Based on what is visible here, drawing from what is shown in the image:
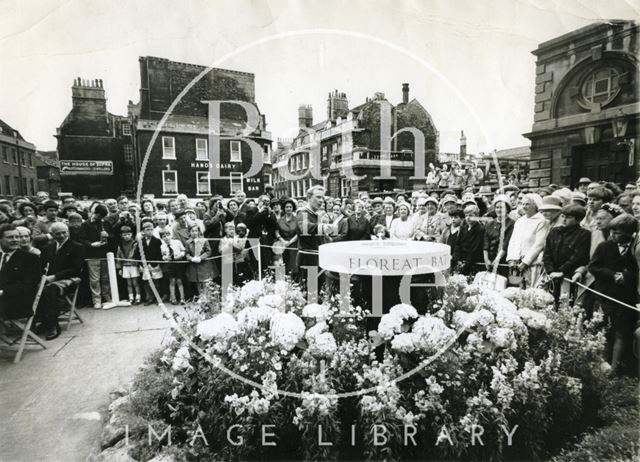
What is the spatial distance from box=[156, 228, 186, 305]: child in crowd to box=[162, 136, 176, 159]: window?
23.0 metres

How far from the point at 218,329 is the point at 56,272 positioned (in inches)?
175

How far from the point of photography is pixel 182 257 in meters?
7.45

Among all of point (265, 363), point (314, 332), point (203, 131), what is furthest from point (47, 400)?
point (203, 131)

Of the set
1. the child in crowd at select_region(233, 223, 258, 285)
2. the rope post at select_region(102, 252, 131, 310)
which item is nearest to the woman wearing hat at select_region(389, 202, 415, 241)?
the child in crowd at select_region(233, 223, 258, 285)

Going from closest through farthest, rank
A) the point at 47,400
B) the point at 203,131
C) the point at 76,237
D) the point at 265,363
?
the point at 265,363 < the point at 47,400 < the point at 76,237 < the point at 203,131

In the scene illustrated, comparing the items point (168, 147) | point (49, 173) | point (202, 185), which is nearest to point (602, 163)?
point (202, 185)

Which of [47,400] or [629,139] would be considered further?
[629,139]

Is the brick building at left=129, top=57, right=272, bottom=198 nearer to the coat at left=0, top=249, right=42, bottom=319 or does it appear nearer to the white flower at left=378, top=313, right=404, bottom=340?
the coat at left=0, top=249, right=42, bottom=319

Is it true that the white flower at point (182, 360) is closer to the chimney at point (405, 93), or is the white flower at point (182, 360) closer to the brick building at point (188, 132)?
the brick building at point (188, 132)

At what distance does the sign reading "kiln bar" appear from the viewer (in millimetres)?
27875

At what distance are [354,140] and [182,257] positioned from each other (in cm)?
3048

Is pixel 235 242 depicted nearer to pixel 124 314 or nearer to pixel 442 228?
pixel 124 314

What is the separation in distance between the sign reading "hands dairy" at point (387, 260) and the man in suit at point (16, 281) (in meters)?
4.18

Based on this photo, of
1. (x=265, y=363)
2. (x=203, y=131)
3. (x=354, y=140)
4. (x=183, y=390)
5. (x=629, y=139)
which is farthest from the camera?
(x=354, y=140)
